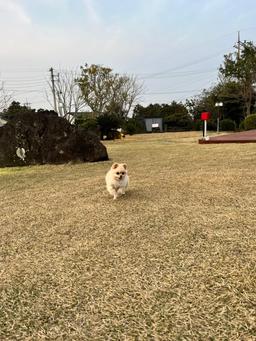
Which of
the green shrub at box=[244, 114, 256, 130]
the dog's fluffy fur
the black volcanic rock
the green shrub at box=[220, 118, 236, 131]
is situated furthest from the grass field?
the green shrub at box=[220, 118, 236, 131]

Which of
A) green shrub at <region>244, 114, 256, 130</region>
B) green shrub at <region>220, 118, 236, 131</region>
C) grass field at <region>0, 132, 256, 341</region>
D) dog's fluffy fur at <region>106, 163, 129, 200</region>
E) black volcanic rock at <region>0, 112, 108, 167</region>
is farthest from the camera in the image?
green shrub at <region>220, 118, 236, 131</region>

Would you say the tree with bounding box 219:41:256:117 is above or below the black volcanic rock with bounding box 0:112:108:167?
above

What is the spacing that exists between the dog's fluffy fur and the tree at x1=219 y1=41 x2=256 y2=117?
23885 mm

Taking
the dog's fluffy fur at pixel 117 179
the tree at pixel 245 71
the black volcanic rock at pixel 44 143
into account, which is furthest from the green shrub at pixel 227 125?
the dog's fluffy fur at pixel 117 179

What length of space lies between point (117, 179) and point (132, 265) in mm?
1695

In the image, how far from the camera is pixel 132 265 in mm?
2291

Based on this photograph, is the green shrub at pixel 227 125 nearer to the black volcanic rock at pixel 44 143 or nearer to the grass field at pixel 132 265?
the black volcanic rock at pixel 44 143

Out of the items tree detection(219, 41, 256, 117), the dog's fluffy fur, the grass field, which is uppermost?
tree detection(219, 41, 256, 117)

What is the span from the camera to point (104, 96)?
2819 centimetres

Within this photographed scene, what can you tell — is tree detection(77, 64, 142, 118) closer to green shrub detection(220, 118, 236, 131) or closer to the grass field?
green shrub detection(220, 118, 236, 131)

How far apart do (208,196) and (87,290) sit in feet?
7.44

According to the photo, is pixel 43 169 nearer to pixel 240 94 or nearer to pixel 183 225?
pixel 183 225

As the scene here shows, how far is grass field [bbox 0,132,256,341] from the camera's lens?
166 centimetres

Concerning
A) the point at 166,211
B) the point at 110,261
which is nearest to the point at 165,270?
the point at 110,261
